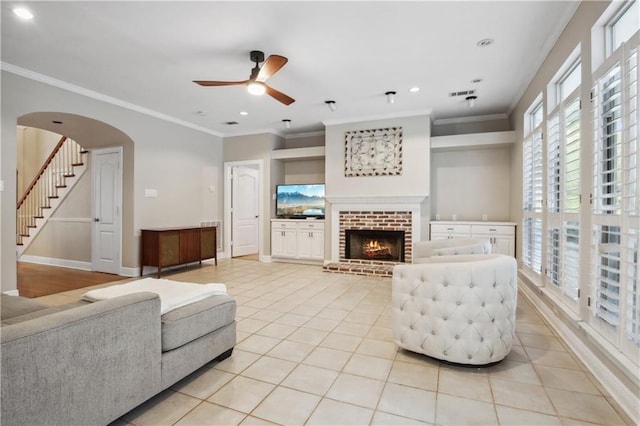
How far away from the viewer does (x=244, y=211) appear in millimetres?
7523

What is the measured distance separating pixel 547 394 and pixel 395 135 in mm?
4431

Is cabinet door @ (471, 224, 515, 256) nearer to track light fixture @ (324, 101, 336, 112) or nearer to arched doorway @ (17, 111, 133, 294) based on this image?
track light fixture @ (324, 101, 336, 112)

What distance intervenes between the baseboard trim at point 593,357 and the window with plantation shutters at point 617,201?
0.57ft

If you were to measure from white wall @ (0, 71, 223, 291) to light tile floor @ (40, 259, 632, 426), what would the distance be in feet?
10.2

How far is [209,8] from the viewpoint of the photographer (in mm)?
2664

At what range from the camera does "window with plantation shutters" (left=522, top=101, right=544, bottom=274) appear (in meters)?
3.66

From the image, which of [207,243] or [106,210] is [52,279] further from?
[207,243]

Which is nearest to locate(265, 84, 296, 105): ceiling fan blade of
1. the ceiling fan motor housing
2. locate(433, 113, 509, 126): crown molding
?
the ceiling fan motor housing

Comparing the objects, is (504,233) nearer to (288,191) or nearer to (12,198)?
(288,191)

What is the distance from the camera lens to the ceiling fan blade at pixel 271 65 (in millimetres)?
2920

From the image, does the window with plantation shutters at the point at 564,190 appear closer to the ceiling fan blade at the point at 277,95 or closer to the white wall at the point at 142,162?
the ceiling fan blade at the point at 277,95

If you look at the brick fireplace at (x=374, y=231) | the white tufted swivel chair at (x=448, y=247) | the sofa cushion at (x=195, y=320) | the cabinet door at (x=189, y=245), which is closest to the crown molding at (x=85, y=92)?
the cabinet door at (x=189, y=245)

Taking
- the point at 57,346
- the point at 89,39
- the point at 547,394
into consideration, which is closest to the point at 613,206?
the point at 547,394

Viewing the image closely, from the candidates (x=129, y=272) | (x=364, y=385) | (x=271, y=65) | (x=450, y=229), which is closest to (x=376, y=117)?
(x=450, y=229)
